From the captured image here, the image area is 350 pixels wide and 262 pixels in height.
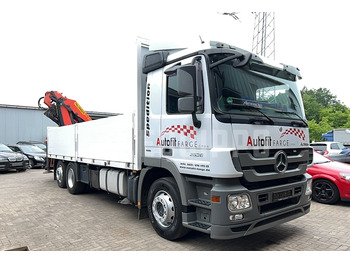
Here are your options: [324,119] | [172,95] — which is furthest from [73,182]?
[324,119]

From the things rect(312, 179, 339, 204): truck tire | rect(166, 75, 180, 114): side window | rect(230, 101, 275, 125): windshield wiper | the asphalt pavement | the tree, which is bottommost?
the asphalt pavement

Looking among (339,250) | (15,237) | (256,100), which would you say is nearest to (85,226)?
(15,237)

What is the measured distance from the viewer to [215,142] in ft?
12.1

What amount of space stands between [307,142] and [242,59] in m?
2.11

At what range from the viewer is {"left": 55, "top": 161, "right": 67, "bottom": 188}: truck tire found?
345 inches

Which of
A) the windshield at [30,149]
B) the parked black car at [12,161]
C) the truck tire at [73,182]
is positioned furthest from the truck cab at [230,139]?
the windshield at [30,149]

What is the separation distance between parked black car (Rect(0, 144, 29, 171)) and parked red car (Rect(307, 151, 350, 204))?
13.6 m

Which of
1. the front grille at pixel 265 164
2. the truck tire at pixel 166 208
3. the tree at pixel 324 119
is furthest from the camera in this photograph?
the tree at pixel 324 119

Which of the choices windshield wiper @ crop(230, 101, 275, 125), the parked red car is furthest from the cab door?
the parked red car

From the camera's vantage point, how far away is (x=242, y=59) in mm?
3652

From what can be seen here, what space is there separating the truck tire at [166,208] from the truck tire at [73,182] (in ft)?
12.7

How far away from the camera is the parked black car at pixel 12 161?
13.6m

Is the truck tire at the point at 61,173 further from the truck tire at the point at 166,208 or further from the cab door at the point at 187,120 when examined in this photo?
the cab door at the point at 187,120

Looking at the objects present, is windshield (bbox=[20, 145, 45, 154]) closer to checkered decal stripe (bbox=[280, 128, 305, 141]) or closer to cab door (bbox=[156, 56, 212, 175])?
cab door (bbox=[156, 56, 212, 175])
